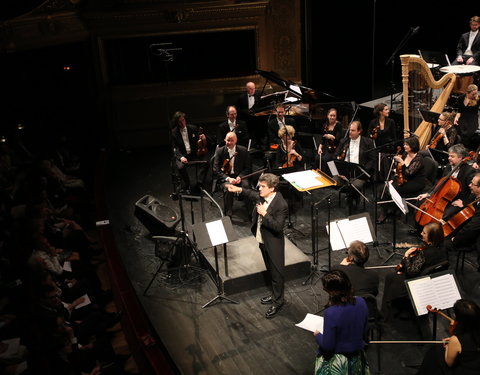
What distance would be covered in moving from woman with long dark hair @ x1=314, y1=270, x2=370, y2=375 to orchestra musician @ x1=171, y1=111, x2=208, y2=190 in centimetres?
493

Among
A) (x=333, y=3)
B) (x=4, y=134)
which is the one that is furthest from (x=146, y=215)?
(x=333, y=3)

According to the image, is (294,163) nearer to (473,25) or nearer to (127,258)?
(127,258)

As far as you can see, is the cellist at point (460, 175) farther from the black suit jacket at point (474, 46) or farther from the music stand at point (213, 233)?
the black suit jacket at point (474, 46)

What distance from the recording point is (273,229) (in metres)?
5.31

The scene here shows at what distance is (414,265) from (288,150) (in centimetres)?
318

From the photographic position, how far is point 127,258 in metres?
6.73

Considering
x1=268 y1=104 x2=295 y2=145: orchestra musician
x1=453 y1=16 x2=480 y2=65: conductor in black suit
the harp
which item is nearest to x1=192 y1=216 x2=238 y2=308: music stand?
x1=268 y1=104 x2=295 y2=145: orchestra musician

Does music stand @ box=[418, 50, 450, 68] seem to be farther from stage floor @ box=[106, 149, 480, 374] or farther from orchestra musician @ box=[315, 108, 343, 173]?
stage floor @ box=[106, 149, 480, 374]

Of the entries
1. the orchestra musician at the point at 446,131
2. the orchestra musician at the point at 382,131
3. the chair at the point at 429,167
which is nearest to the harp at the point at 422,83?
the orchestra musician at the point at 382,131

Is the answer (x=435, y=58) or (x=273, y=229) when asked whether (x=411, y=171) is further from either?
(x=435, y=58)

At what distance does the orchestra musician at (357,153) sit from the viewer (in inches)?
291

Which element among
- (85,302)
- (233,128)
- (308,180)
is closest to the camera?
(85,302)

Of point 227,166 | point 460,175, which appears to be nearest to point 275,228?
point 227,166

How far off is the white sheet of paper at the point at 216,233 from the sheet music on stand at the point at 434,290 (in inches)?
74.8
